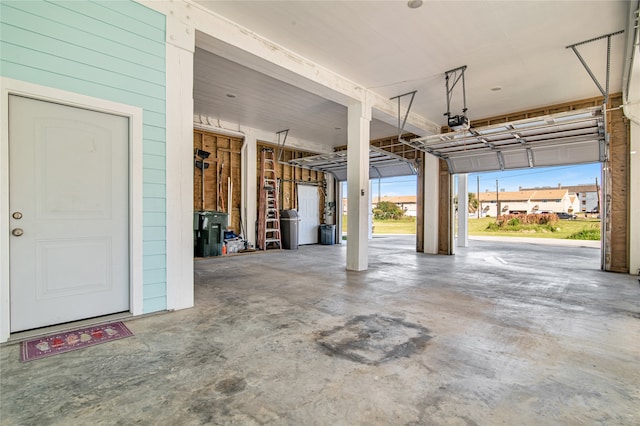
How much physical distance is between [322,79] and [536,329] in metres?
4.61

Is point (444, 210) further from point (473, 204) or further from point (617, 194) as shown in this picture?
point (473, 204)

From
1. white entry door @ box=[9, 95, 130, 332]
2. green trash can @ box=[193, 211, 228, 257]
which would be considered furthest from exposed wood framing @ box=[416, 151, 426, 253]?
white entry door @ box=[9, 95, 130, 332]

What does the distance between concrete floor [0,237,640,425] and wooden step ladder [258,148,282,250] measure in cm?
540

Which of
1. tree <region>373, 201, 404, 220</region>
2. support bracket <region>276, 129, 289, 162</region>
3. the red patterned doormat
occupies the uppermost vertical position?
support bracket <region>276, 129, 289, 162</region>

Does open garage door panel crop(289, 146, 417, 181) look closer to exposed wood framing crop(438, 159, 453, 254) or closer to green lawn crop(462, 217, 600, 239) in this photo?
exposed wood framing crop(438, 159, 453, 254)

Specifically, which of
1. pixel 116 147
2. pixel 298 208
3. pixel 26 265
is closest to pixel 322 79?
pixel 116 147

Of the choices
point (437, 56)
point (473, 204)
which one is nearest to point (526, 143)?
point (437, 56)

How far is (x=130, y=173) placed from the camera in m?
3.15

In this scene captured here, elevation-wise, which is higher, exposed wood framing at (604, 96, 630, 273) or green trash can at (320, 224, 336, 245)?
exposed wood framing at (604, 96, 630, 273)

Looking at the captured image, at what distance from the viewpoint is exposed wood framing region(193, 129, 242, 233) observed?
846 cm

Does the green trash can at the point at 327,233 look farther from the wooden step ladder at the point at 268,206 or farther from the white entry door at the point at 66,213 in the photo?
the white entry door at the point at 66,213

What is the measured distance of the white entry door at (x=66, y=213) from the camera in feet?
8.59

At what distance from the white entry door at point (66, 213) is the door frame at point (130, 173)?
0.19 feet

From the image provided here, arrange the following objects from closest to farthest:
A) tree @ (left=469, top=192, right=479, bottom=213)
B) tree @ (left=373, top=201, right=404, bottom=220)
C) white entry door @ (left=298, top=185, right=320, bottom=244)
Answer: white entry door @ (left=298, top=185, right=320, bottom=244) < tree @ (left=373, top=201, right=404, bottom=220) < tree @ (left=469, top=192, right=479, bottom=213)
